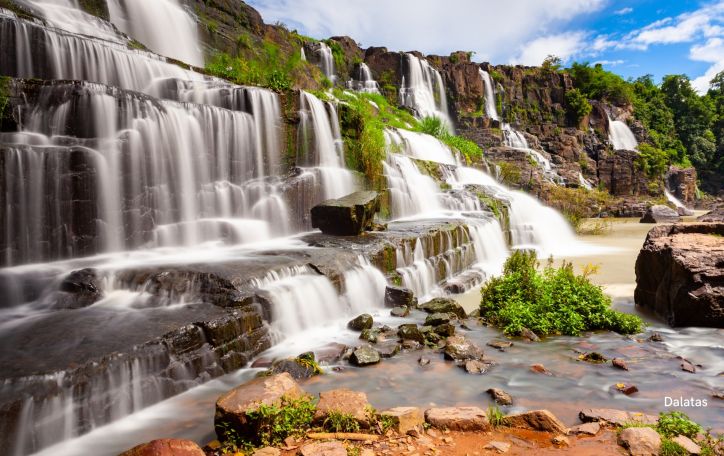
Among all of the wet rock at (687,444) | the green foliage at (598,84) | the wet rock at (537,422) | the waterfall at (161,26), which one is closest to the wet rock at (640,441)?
the wet rock at (687,444)

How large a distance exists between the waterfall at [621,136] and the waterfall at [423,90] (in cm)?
1819

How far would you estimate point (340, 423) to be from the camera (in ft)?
11.3

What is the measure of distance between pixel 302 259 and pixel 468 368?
3.72 m

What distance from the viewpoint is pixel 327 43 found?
33875mm

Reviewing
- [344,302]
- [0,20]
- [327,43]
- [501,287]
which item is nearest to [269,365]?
[344,302]

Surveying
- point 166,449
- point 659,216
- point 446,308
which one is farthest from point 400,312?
point 659,216

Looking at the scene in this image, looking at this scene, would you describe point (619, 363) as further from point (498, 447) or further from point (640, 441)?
point (498, 447)

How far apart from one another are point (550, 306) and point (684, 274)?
1892 millimetres

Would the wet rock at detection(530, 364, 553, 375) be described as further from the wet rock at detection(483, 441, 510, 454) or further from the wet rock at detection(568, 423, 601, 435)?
the wet rock at detection(483, 441, 510, 454)

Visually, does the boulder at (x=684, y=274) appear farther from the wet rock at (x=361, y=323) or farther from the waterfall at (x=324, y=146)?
the waterfall at (x=324, y=146)

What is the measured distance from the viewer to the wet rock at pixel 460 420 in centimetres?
345

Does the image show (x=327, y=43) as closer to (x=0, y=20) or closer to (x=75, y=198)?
(x=0, y=20)

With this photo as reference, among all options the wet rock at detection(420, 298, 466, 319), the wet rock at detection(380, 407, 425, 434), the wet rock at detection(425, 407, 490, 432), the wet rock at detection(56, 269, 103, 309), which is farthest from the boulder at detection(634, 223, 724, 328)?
the wet rock at detection(56, 269, 103, 309)

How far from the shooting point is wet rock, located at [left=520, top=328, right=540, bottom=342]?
5.85 metres
